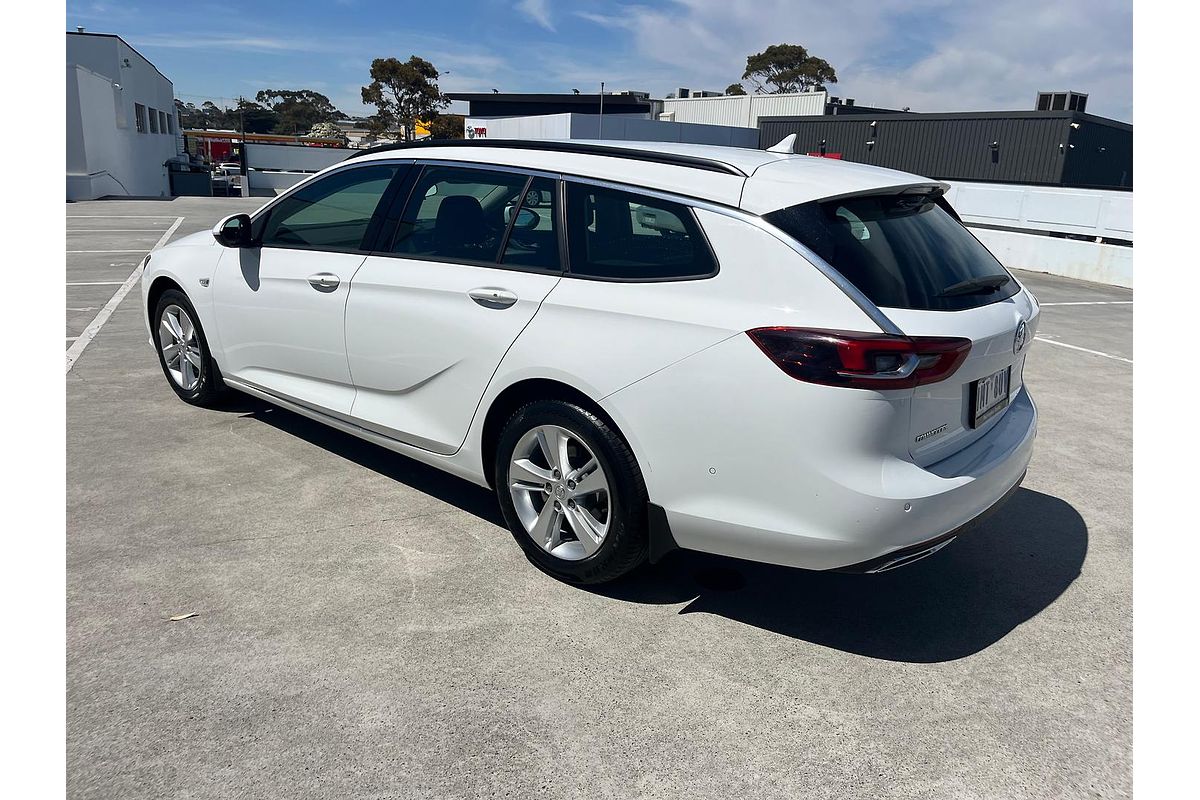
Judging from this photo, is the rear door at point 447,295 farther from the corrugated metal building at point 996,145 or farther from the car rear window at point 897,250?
the corrugated metal building at point 996,145

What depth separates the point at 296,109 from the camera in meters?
124

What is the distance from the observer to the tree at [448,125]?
75.4 m

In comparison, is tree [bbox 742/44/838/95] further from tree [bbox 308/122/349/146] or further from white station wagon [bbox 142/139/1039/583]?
Answer: white station wagon [bbox 142/139/1039/583]

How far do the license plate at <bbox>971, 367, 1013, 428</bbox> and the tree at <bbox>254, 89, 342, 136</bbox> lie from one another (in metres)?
132

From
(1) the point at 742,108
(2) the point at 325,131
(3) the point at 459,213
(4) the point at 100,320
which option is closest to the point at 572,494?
(3) the point at 459,213

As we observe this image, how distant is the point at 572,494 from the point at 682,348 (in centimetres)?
82

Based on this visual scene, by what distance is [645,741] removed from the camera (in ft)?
8.81

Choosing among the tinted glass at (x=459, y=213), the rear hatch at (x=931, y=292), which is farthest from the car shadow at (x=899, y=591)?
the tinted glass at (x=459, y=213)

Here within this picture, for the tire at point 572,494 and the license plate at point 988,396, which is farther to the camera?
the tire at point 572,494

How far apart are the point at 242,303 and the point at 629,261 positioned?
263 centimetres

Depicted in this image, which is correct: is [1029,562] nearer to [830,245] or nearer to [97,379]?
[830,245]

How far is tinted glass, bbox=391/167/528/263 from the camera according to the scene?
3.76 metres

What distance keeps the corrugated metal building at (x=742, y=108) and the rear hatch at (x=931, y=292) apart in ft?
158

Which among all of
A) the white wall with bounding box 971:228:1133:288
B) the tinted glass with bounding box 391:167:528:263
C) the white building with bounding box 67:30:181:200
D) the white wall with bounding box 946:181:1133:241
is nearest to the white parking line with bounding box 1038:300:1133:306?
the white wall with bounding box 971:228:1133:288
